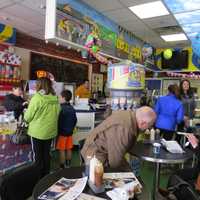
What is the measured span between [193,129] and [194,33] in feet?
7.52

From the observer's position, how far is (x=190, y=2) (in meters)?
3.64

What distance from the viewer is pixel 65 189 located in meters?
1.49

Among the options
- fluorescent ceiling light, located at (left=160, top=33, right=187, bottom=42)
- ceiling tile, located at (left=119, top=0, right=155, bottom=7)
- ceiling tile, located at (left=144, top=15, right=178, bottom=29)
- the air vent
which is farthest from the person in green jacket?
fluorescent ceiling light, located at (left=160, top=33, right=187, bottom=42)

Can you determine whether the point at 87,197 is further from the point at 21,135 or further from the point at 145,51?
the point at 145,51

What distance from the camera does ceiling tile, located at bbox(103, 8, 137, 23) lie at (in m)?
4.17

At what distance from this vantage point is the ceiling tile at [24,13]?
452cm

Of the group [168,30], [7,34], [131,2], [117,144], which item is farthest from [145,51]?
[117,144]

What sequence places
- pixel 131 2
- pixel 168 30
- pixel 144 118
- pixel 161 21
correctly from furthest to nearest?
pixel 168 30, pixel 161 21, pixel 131 2, pixel 144 118

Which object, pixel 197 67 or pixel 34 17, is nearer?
pixel 34 17

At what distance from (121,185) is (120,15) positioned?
3.57 metres

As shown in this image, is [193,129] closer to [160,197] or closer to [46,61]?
[160,197]

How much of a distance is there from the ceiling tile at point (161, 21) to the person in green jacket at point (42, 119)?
8.86 feet

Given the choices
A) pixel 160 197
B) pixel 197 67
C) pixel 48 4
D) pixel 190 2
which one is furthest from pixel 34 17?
pixel 197 67

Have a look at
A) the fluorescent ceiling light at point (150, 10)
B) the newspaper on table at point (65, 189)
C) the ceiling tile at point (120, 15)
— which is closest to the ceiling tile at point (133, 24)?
the ceiling tile at point (120, 15)
